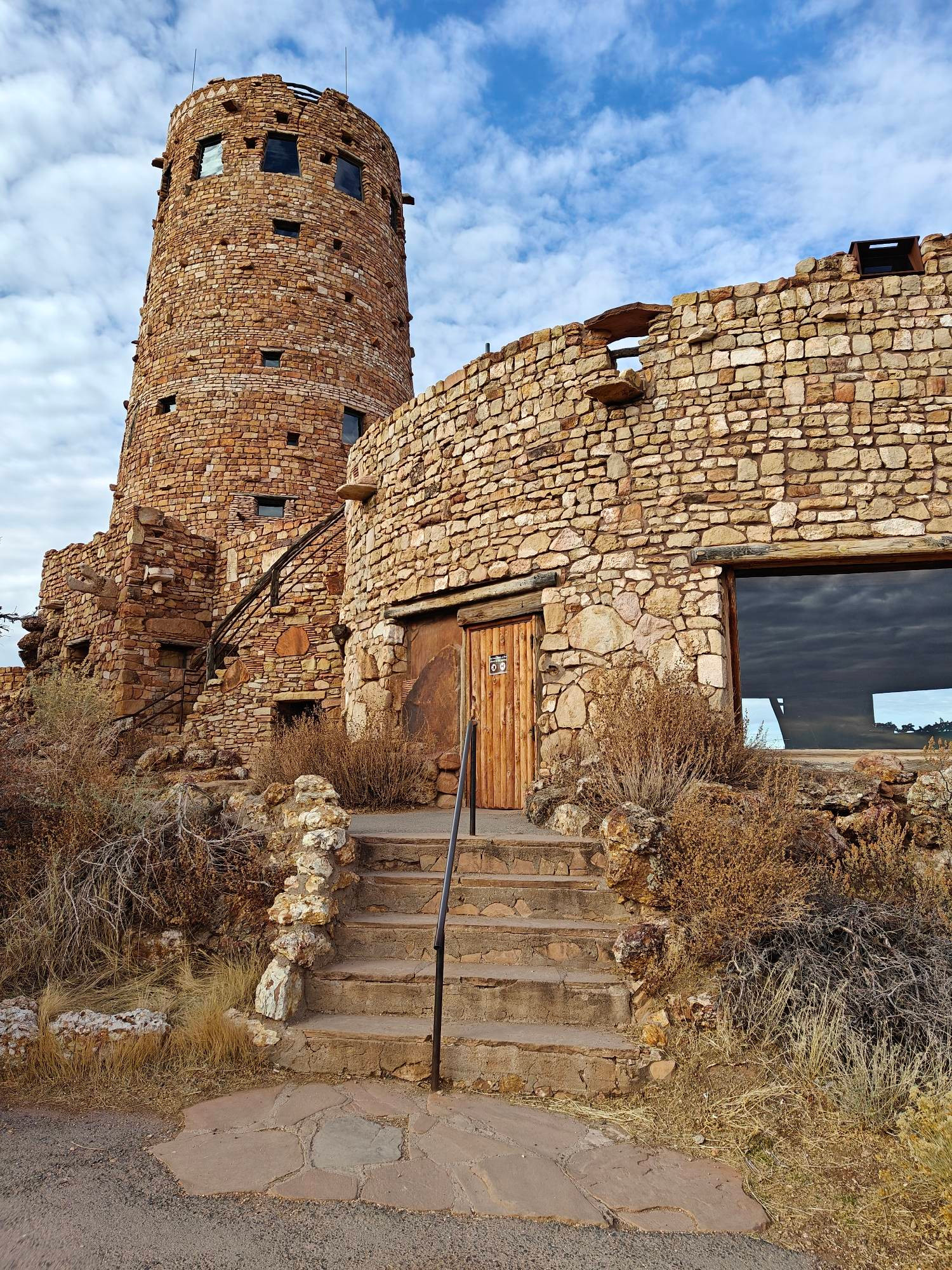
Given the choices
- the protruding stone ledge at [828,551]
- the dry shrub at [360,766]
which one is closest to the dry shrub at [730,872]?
the protruding stone ledge at [828,551]

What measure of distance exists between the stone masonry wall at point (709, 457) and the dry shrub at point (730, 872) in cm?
237

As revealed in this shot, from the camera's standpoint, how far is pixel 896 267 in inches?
297

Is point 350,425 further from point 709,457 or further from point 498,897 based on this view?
point 498,897

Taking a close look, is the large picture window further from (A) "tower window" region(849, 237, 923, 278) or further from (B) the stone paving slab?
(B) the stone paving slab

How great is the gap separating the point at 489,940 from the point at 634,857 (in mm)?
980

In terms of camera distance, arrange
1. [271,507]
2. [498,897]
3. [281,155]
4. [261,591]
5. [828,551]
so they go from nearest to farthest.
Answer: [498,897], [828,551], [261,591], [271,507], [281,155]

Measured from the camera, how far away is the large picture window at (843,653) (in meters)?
7.44

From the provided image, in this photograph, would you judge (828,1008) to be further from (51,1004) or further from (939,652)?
(939,652)

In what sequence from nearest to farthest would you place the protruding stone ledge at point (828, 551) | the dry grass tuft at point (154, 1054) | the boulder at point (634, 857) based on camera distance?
the dry grass tuft at point (154, 1054) → the boulder at point (634, 857) → the protruding stone ledge at point (828, 551)

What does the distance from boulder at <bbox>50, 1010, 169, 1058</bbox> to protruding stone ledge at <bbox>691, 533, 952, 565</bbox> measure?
565 cm

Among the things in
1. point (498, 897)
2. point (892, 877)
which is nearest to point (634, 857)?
point (498, 897)

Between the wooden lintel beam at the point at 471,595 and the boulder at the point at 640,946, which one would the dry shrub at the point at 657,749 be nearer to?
the boulder at the point at 640,946

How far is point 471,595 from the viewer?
344 inches

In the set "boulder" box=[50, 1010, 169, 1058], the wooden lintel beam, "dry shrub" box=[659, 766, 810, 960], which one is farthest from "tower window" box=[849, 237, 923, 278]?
"boulder" box=[50, 1010, 169, 1058]
